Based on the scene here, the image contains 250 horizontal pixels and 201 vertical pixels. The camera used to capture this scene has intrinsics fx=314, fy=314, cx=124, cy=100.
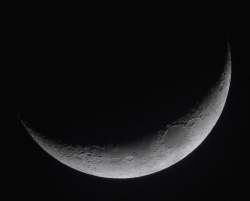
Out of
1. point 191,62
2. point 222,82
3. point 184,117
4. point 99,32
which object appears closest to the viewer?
point 99,32

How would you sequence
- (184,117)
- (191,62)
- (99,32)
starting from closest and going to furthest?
(99,32)
(191,62)
(184,117)

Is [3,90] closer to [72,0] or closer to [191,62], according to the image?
[72,0]

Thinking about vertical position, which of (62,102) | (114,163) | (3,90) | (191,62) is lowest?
(114,163)

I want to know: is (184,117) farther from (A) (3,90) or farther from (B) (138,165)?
(A) (3,90)

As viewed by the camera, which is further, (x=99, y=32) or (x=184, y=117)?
(x=184, y=117)

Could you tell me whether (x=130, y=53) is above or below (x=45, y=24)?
below

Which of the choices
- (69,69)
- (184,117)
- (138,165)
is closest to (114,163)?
(138,165)

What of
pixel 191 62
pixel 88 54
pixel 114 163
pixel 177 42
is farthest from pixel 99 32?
pixel 114 163
